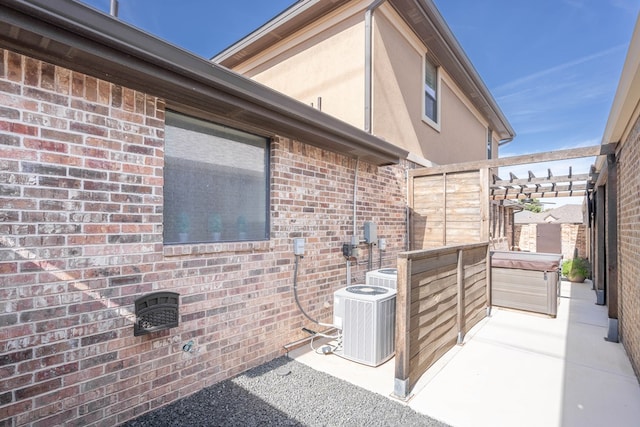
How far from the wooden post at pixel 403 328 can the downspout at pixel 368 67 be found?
10.7 ft

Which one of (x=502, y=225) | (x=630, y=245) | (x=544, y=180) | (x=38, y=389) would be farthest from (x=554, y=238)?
(x=38, y=389)

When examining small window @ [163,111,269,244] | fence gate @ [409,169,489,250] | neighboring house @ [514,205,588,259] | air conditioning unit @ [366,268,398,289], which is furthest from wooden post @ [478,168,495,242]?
neighboring house @ [514,205,588,259]

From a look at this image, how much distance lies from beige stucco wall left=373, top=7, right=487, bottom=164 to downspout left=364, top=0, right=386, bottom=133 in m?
0.14

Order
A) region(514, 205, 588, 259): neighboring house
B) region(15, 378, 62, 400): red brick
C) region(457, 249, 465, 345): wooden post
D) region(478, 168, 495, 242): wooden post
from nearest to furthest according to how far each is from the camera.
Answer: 1. region(15, 378, 62, 400): red brick
2. region(457, 249, 465, 345): wooden post
3. region(478, 168, 495, 242): wooden post
4. region(514, 205, 588, 259): neighboring house

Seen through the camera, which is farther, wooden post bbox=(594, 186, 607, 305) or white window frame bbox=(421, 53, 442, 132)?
white window frame bbox=(421, 53, 442, 132)

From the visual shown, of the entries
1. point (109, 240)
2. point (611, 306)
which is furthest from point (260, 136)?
point (611, 306)

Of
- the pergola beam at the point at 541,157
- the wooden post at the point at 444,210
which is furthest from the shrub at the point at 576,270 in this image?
the pergola beam at the point at 541,157

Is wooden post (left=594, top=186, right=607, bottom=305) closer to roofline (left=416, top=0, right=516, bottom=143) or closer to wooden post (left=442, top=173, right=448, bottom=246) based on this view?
wooden post (left=442, top=173, right=448, bottom=246)

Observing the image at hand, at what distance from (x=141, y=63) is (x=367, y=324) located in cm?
318

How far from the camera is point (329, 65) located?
5977 millimetres

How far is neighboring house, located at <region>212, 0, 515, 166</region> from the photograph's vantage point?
552cm

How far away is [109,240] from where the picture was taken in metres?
2.32

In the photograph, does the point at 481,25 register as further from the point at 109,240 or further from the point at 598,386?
the point at 109,240

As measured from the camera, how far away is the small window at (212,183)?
9.37 feet
